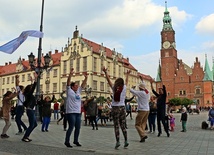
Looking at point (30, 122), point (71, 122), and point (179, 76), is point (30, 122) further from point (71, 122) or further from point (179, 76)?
point (179, 76)

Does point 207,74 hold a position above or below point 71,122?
above

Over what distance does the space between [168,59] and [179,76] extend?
748 centimetres

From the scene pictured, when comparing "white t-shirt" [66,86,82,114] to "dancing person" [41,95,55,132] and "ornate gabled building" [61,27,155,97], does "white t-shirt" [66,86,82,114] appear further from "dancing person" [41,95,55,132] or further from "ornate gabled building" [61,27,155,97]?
"ornate gabled building" [61,27,155,97]

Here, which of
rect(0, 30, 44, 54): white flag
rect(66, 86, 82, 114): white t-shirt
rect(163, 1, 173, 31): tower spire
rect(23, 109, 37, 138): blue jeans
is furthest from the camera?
rect(163, 1, 173, 31): tower spire

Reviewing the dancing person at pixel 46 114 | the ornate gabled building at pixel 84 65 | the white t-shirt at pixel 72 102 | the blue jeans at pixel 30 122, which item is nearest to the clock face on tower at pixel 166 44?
the ornate gabled building at pixel 84 65

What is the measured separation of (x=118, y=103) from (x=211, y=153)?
270 centimetres

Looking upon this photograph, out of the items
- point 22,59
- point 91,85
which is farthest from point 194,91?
point 22,59

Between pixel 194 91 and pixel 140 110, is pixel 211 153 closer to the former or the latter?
pixel 140 110

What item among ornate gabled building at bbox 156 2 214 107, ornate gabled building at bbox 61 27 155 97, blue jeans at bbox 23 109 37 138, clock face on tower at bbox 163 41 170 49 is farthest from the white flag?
clock face on tower at bbox 163 41 170 49

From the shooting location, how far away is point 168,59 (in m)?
90.8

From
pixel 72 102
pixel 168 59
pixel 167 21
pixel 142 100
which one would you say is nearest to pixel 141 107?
pixel 142 100

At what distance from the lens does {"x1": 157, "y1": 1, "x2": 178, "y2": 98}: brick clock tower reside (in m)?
88.9

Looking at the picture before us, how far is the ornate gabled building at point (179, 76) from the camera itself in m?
82.6

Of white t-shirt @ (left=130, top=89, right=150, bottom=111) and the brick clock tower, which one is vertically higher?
the brick clock tower
